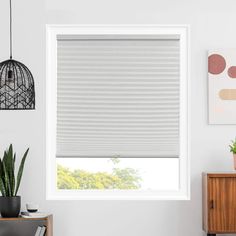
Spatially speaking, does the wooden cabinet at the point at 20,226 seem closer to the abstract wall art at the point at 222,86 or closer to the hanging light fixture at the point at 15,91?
the hanging light fixture at the point at 15,91

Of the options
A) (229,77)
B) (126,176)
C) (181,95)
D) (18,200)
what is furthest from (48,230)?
(229,77)

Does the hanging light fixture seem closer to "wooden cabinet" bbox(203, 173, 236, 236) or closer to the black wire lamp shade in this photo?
the black wire lamp shade

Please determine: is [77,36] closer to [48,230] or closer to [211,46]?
[211,46]

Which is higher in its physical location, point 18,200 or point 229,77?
point 229,77

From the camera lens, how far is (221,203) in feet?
15.1

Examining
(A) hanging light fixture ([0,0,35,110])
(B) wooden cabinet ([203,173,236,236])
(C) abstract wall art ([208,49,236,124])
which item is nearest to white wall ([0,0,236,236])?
(C) abstract wall art ([208,49,236,124])

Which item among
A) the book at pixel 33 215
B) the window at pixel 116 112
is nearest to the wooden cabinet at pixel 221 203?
the window at pixel 116 112

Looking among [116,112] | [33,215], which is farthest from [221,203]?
[33,215]

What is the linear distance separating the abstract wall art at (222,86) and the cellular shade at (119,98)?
294 mm

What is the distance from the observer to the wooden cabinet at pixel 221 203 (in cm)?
458

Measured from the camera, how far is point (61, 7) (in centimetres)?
494

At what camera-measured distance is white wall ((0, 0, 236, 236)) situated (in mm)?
4883

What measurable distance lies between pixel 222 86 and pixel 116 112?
843mm

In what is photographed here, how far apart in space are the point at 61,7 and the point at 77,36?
266 mm
